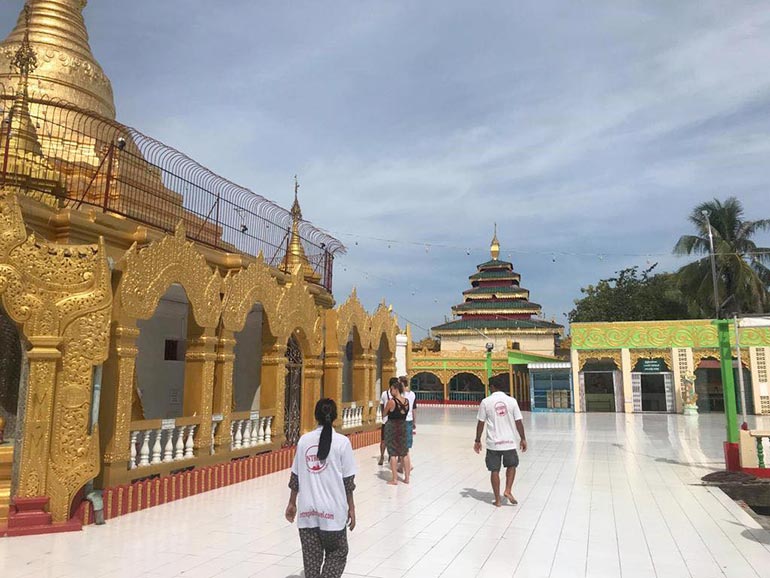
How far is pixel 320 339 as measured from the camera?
1149 centimetres

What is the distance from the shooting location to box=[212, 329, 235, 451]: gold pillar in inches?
327

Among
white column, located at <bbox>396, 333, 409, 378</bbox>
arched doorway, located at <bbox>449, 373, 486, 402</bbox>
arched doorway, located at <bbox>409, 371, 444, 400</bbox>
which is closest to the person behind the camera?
white column, located at <bbox>396, 333, 409, 378</bbox>

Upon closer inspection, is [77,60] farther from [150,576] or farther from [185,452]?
[150,576]

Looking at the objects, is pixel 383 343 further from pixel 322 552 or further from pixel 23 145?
pixel 322 552

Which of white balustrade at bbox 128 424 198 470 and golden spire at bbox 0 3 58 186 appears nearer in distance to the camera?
white balustrade at bbox 128 424 198 470

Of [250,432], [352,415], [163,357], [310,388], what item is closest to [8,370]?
[163,357]

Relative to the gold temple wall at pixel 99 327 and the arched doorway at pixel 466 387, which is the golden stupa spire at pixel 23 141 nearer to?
the gold temple wall at pixel 99 327

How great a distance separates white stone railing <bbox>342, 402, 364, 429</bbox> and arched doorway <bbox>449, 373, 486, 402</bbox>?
2117 centimetres

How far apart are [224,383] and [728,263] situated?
23.1m

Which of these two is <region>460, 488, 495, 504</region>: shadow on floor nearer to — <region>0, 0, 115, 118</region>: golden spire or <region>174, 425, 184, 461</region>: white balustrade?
<region>174, 425, 184, 461</region>: white balustrade

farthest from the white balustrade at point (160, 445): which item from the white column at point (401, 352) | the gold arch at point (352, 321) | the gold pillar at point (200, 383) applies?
the white column at point (401, 352)

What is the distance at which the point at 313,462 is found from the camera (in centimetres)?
363

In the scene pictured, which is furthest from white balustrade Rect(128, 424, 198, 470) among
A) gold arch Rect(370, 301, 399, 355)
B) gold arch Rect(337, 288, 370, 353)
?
gold arch Rect(370, 301, 399, 355)

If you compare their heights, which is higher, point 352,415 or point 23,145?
point 23,145
